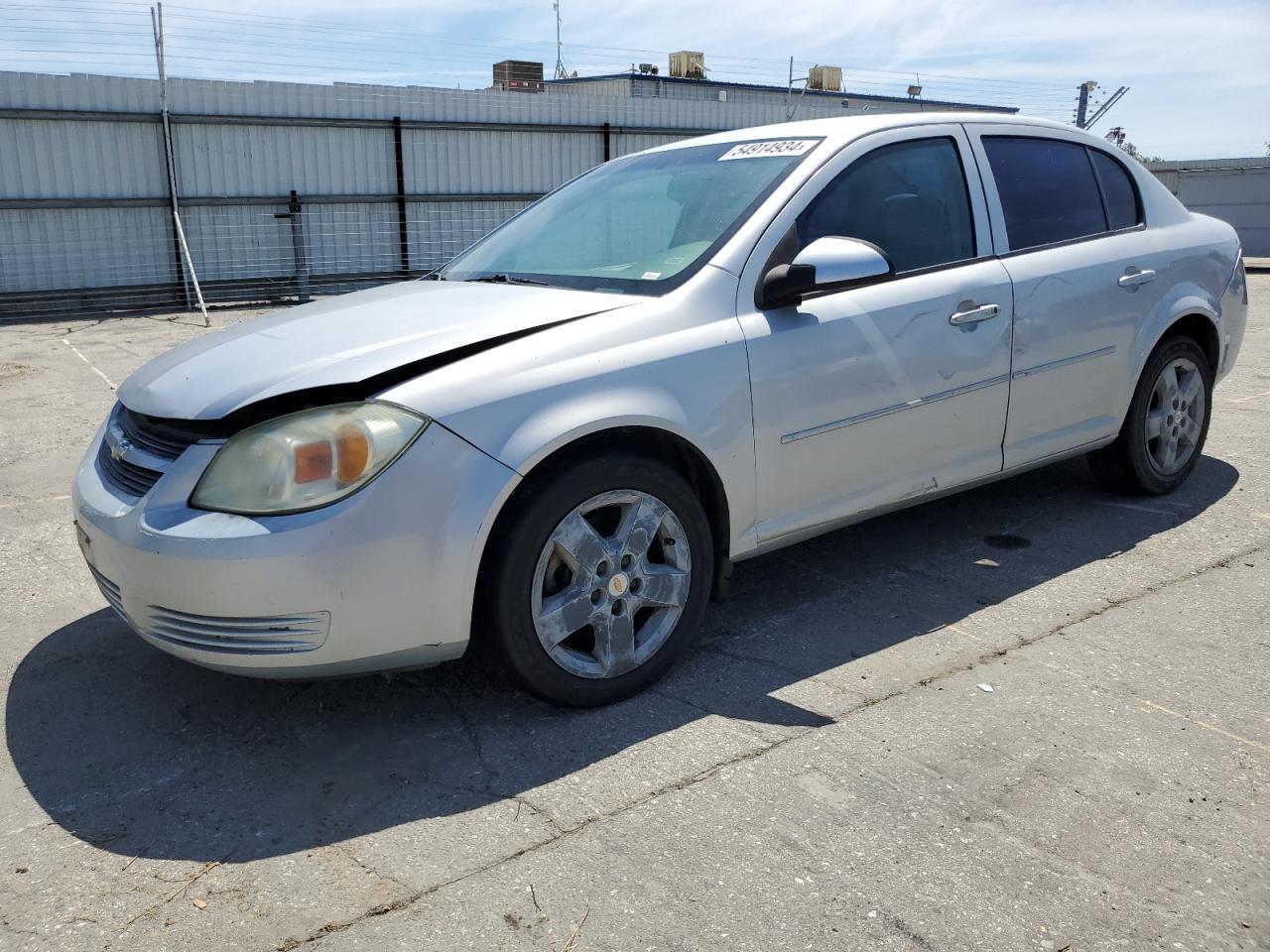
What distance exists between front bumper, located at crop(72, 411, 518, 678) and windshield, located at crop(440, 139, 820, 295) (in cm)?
105

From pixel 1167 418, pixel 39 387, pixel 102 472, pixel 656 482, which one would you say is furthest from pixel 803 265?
pixel 39 387

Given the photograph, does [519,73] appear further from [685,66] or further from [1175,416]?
[1175,416]

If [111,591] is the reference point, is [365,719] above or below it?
below

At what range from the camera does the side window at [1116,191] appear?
16.1 feet

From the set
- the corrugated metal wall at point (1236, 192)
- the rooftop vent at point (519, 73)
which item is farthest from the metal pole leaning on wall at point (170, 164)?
the corrugated metal wall at point (1236, 192)

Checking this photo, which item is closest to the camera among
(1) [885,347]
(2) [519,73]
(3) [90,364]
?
(1) [885,347]

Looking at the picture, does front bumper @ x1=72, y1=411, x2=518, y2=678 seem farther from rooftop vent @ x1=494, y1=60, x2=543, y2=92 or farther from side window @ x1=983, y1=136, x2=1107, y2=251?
rooftop vent @ x1=494, y1=60, x2=543, y2=92

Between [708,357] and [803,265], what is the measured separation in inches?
17.4

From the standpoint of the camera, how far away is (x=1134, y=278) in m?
4.75

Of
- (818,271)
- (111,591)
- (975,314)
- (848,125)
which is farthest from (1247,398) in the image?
(111,591)

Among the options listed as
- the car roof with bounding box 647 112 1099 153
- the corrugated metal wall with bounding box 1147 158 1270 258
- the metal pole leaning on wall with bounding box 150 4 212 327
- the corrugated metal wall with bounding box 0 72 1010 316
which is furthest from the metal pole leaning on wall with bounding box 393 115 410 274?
the corrugated metal wall with bounding box 1147 158 1270 258

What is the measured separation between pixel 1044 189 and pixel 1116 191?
56cm

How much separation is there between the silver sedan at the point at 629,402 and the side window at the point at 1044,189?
0.05ft

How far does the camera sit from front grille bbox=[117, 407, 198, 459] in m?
3.06
